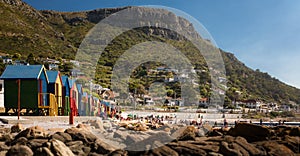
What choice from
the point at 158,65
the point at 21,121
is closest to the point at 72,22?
the point at 158,65

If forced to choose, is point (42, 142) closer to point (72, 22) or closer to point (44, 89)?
point (44, 89)

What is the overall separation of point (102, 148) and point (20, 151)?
247 cm

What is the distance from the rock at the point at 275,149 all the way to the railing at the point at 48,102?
14.1m

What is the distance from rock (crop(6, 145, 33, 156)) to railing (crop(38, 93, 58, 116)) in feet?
34.9

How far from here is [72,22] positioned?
6747 inches

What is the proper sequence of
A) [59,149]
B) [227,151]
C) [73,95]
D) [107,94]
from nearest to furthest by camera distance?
[59,149]
[227,151]
[73,95]
[107,94]

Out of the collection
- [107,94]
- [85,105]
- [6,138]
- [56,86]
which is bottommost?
[6,138]

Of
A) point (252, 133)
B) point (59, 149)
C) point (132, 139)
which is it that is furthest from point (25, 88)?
point (252, 133)

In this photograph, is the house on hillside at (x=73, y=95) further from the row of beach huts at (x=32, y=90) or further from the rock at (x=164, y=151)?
the rock at (x=164, y=151)

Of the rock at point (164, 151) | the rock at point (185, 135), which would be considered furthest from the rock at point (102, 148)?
the rock at point (185, 135)

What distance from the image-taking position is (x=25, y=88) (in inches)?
762

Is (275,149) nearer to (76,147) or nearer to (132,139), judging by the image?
(132,139)

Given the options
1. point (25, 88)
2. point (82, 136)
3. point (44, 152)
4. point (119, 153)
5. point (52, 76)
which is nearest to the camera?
point (44, 152)

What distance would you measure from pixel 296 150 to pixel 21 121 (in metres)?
12.3
